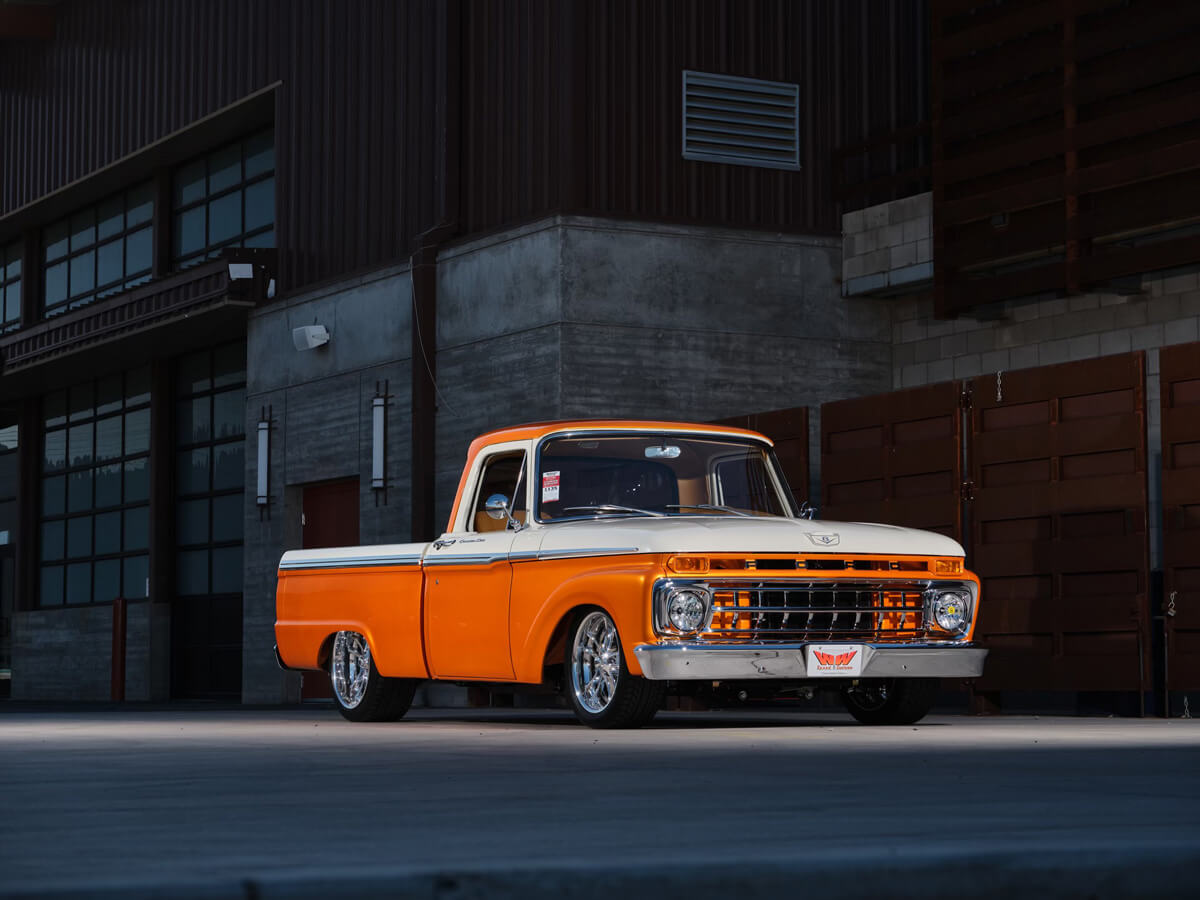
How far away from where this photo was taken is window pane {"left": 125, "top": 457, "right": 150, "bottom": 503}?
31.0m

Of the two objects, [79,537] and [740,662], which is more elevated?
[79,537]

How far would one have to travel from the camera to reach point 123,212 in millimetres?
32156

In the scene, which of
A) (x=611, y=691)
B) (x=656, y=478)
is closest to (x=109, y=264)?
(x=656, y=478)

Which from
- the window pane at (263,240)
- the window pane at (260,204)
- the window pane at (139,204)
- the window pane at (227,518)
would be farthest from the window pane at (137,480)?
the window pane at (260,204)

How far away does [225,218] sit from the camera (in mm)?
29000

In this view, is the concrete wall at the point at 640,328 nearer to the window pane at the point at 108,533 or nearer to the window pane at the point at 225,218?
the window pane at the point at 225,218

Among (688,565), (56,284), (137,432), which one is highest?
(56,284)

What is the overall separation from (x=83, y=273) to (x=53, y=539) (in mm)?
4321

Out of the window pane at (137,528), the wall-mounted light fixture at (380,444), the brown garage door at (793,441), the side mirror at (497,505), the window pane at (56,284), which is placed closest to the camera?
the side mirror at (497,505)

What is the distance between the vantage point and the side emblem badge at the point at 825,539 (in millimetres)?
12445

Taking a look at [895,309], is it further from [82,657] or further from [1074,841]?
[1074,841]

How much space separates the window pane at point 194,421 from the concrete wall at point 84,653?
7.95 ft

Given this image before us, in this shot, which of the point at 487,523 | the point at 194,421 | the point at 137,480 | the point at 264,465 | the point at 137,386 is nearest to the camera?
the point at 487,523

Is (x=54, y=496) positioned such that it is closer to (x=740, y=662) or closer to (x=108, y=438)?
(x=108, y=438)
